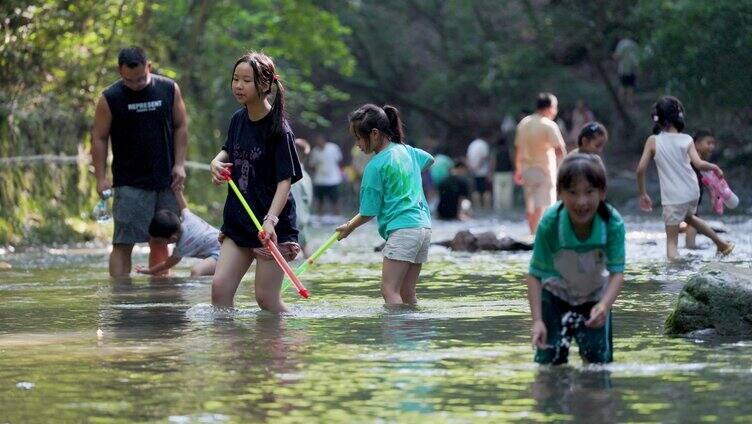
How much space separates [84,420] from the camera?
240 inches

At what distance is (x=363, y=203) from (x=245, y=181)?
3.27 ft

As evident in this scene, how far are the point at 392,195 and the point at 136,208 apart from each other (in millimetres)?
2990

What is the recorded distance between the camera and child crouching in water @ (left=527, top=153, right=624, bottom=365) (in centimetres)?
703

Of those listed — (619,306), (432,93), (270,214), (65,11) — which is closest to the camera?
(270,214)

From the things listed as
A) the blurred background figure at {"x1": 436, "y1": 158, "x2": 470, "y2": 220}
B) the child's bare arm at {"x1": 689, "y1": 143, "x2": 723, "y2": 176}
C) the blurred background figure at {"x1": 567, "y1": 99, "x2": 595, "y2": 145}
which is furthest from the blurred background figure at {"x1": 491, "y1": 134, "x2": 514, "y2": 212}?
the child's bare arm at {"x1": 689, "y1": 143, "x2": 723, "y2": 176}

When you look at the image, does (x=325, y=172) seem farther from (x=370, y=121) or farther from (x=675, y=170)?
(x=370, y=121)

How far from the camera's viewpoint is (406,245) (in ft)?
33.5

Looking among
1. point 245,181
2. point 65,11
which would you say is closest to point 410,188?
point 245,181

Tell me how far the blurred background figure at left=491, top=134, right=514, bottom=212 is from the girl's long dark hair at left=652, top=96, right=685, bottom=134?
19240 mm

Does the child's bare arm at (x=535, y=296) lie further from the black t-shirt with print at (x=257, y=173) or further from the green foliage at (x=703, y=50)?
the green foliage at (x=703, y=50)

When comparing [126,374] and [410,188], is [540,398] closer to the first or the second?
[126,374]

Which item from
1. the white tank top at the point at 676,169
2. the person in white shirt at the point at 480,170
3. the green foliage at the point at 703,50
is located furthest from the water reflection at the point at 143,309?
the person in white shirt at the point at 480,170

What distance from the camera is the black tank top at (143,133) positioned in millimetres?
12391

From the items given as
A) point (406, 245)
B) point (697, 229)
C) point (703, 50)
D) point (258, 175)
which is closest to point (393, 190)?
point (406, 245)
